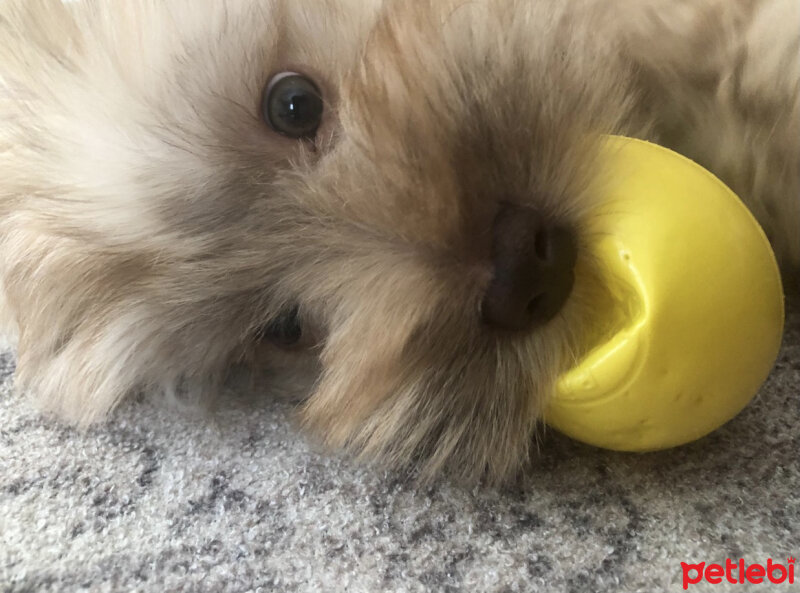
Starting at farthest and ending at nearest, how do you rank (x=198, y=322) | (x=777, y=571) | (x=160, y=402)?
1. (x=160, y=402)
2. (x=198, y=322)
3. (x=777, y=571)

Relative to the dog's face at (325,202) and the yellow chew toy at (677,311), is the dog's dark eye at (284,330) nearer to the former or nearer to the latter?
the dog's face at (325,202)

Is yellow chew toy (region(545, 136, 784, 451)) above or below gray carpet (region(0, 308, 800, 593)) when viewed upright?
above

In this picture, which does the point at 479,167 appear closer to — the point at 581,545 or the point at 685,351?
the point at 685,351

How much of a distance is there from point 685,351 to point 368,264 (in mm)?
329

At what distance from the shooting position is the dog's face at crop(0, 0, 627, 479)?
0.84 meters

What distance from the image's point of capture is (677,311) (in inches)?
30.3

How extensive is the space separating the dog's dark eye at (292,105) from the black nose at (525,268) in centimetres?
28

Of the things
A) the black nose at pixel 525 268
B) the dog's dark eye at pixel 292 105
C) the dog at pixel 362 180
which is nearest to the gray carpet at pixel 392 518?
the dog at pixel 362 180

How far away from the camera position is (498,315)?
84cm

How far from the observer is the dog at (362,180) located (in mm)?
847

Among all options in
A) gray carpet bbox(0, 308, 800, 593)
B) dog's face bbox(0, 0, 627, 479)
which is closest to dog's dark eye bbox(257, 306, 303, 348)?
dog's face bbox(0, 0, 627, 479)

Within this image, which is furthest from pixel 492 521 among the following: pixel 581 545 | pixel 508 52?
pixel 508 52

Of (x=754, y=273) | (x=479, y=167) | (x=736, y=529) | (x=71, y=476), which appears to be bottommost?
(x=736, y=529)

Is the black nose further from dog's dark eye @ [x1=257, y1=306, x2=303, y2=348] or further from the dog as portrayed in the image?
dog's dark eye @ [x1=257, y1=306, x2=303, y2=348]
